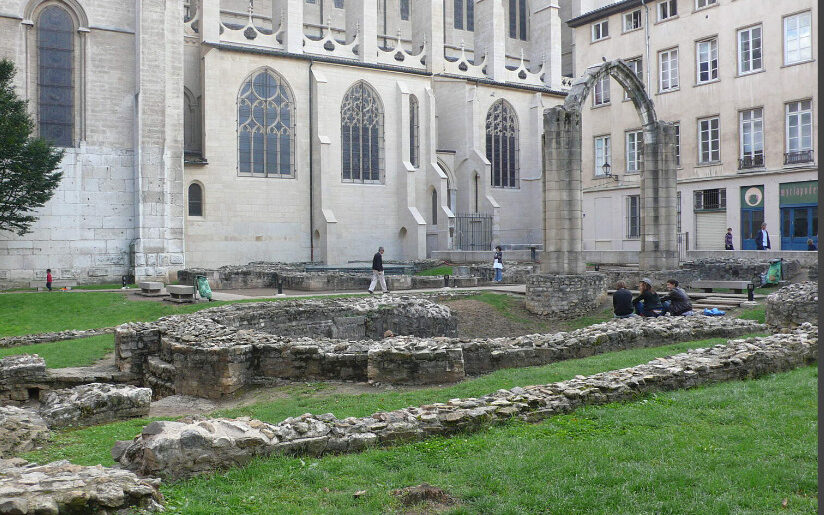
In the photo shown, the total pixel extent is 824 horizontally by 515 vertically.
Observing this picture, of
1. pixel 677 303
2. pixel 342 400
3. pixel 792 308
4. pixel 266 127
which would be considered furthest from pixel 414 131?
pixel 342 400

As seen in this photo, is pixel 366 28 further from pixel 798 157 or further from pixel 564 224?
pixel 564 224

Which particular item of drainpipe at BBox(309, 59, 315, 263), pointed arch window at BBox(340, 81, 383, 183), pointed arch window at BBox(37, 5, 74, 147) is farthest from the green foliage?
pointed arch window at BBox(37, 5, 74, 147)

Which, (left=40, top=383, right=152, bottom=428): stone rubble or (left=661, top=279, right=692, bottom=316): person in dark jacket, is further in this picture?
(left=661, top=279, right=692, bottom=316): person in dark jacket

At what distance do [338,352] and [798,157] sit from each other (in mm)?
28325

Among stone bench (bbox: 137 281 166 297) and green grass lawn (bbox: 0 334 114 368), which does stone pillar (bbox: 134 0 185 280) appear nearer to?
stone bench (bbox: 137 281 166 297)

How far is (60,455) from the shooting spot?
24.3 feet

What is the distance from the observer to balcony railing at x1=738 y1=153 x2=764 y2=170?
33.8m

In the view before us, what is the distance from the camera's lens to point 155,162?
32375mm

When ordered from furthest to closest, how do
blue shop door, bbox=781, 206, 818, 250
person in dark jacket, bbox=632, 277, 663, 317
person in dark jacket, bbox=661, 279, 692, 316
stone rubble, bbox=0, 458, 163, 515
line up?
1. blue shop door, bbox=781, 206, 818, 250
2. person in dark jacket, bbox=661, 279, 692, 316
3. person in dark jacket, bbox=632, 277, 663, 317
4. stone rubble, bbox=0, 458, 163, 515

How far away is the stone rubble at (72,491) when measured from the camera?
4754 mm

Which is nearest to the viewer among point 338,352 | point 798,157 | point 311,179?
point 338,352

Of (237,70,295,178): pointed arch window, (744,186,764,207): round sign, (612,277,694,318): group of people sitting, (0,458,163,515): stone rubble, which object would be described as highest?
(237,70,295,178): pointed arch window

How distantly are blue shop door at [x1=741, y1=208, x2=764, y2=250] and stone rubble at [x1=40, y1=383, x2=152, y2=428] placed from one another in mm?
31453

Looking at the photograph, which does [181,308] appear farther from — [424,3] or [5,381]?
[424,3]
